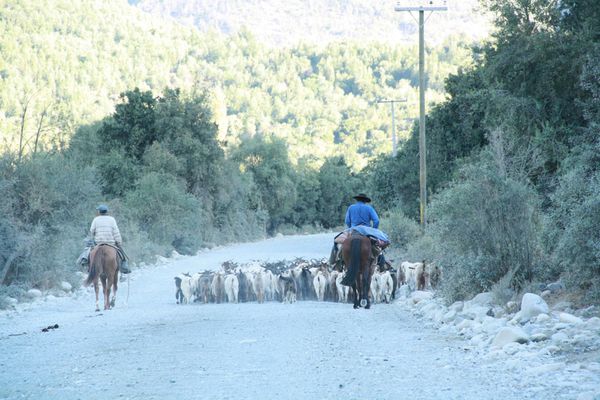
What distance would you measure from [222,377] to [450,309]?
7192 millimetres

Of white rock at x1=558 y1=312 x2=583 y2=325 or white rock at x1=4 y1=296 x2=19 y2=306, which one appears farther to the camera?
white rock at x1=4 y1=296 x2=19 y2=306

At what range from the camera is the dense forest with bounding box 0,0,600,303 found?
16.8 metres

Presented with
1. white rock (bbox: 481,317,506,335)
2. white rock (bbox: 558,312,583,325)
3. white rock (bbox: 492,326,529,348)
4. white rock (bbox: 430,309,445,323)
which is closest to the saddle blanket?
white rock (bbox: 430,309,445,323)

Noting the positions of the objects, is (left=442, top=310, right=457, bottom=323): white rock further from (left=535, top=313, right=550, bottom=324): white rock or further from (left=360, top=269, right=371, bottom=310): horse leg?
(left=360, top=269, right=371, bottom=310): horse leg

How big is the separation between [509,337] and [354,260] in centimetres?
661

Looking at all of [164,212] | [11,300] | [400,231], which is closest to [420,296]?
[11,300]

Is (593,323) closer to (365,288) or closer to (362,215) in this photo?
A: (365,288)

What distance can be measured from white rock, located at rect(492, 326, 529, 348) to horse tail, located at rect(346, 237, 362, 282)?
6.29 metres

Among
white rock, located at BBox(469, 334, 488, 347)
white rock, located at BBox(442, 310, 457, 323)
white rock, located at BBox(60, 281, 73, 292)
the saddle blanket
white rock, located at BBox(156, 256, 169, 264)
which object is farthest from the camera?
white rock, located at BBox(156, 256, 169, 264)

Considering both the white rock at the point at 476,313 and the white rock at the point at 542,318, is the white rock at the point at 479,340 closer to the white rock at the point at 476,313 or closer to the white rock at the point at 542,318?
the white rock at the point at 542,318

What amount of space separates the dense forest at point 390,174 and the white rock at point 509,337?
7.45ft

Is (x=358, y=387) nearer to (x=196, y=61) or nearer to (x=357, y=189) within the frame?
(x=357, y=189)

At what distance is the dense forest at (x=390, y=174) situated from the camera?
16.8m

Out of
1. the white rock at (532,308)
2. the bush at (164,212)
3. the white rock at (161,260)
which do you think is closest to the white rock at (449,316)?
the white rock at (532,308)
